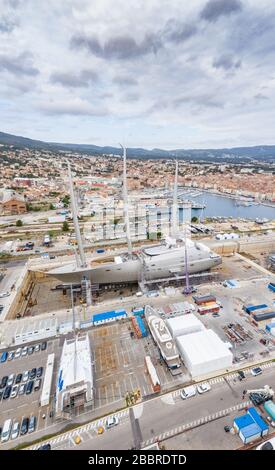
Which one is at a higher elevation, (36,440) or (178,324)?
(178,324)

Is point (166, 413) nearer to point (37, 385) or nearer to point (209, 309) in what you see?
point (37, 385)

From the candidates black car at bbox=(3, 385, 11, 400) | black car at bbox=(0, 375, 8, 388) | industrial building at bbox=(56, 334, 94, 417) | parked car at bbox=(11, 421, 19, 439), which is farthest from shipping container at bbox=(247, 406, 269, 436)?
black car at bbox=(0, 375, 8, 388)

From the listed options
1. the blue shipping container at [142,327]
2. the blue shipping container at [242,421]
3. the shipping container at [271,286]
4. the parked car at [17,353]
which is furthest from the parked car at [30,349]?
the shipping container at [271,286]

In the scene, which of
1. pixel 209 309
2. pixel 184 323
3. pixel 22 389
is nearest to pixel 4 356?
pixel 22 389

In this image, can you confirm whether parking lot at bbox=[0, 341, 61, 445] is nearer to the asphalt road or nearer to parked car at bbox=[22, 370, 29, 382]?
parked car at bbox=[22, 370, 29, 382]
